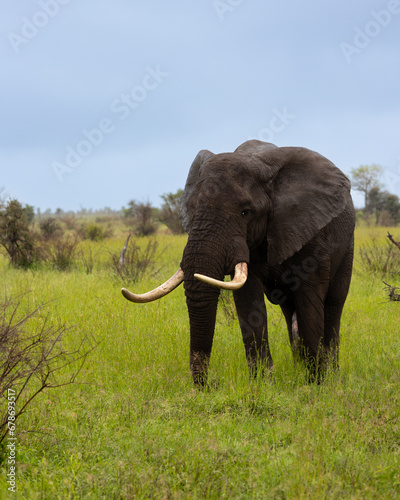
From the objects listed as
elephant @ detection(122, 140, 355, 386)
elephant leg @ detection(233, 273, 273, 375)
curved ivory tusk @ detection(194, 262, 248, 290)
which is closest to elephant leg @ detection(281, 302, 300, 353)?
elephant @ detection(122, 140, 355, 386)

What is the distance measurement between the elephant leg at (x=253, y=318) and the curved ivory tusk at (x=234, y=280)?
910 millimetres

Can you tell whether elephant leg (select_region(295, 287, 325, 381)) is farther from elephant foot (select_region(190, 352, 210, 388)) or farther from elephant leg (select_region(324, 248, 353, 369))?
elephant foot (select_region(190, 352, 210, 388))

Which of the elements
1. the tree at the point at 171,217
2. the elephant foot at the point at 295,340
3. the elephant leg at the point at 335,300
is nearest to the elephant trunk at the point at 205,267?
the elephant foot at the point at 295,340

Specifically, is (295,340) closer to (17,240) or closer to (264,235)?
(264,235)

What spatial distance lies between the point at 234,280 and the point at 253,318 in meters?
1.13

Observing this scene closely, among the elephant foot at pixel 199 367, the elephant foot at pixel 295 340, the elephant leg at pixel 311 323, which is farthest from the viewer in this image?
the elephant foot at pixel 295 340

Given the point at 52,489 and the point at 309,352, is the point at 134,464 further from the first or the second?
the point at 309,352

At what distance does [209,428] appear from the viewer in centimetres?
362

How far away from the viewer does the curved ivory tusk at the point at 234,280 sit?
3.51 metres

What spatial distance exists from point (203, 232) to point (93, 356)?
2.30 meters

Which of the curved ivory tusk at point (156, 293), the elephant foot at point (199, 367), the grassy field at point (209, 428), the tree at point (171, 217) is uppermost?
the tree at point (171, 217)

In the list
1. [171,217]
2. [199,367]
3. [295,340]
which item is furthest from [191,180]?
[171,217]

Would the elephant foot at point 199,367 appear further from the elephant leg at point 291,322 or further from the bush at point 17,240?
the bush at point 17,240

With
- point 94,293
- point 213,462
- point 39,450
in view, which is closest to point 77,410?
point 39,450
